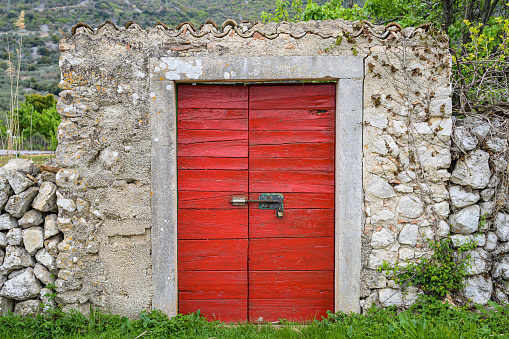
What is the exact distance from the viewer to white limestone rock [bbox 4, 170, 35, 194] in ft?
9.25

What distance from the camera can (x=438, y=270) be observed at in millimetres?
2709

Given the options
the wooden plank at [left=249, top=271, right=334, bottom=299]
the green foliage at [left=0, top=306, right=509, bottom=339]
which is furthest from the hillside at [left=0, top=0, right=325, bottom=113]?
the green foliage at [left=0, top=306, right=509, bottom=339]

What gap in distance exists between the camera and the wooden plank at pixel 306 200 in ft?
9.64

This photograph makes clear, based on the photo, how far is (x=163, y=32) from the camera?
2.74m

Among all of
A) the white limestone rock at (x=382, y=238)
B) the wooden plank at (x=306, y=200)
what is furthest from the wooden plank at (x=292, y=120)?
the white limestone rock at (x=382, y=238)

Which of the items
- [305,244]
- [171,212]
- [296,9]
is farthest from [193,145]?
[296,9]

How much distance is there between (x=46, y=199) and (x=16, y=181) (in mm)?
316

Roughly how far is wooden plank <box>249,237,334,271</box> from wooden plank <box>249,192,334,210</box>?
0.31 metres

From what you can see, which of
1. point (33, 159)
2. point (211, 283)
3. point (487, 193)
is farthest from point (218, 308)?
point (33, 159)

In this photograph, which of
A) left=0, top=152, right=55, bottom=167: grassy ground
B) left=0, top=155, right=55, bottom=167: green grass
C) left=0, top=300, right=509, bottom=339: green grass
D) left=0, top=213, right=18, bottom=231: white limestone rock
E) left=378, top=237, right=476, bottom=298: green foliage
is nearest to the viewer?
left=0, top=300, right=509, bottom=339: green grass

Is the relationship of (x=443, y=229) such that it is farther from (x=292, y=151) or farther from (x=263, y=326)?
(x=263, y=326)

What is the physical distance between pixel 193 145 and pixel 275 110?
83cm

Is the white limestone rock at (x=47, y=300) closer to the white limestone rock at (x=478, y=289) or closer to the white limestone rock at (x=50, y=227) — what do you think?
the white limestone rock at (x=50, y=227)

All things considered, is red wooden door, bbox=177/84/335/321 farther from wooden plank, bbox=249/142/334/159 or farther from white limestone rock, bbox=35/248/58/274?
white limestone rock, bbox=35/248/58/274
